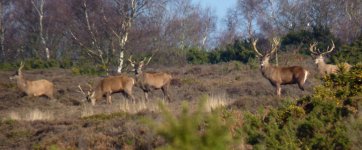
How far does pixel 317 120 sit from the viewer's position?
12461mm

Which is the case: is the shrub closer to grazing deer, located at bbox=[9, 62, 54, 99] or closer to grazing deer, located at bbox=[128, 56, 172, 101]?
grazing deer, located at bbox=[128, 56, 172, 101]

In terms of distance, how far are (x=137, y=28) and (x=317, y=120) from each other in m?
25.3

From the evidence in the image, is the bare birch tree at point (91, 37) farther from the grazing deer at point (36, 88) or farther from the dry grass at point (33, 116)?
the dry grass at point (33, 116)

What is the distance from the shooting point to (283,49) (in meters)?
41.9

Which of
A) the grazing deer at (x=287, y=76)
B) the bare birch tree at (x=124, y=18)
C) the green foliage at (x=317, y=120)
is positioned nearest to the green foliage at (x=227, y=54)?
the bare birch tree at (x=124, y=18)

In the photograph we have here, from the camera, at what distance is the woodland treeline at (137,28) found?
35.5 meters

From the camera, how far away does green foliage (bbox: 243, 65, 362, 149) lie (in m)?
11.6

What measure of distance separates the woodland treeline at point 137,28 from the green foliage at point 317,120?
17.9m

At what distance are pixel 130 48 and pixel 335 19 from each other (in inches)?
831

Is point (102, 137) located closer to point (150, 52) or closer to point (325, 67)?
point (325, 67)

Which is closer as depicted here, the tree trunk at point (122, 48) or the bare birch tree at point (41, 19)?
the tree trunk at point (122, 48)

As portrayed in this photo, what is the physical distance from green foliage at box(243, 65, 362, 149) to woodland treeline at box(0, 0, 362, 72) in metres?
17.9

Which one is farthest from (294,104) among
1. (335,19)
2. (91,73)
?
(335,19)

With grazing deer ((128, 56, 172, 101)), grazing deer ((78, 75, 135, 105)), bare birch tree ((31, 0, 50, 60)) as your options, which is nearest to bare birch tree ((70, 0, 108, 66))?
Result: grazing deer ((128, 56, 172, 101))
